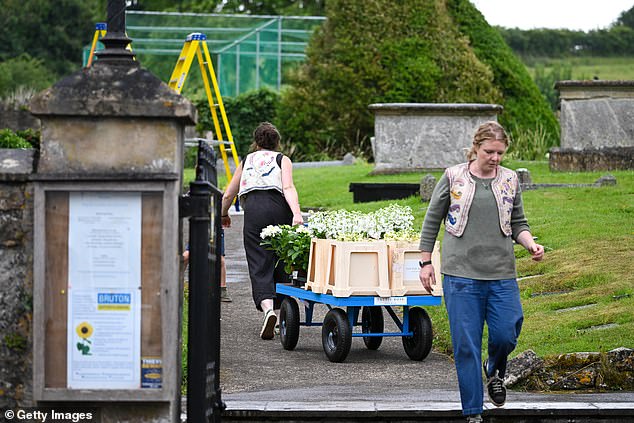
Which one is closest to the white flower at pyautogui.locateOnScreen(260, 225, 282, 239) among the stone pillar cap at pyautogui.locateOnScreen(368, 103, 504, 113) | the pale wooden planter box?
the pale wooden planter box

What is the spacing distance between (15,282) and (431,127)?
51.3 feet

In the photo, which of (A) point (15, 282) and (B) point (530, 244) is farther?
(B) point (530, 244)

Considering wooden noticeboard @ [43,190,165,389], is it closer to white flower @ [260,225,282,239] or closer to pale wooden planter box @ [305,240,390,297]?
pale wooden planter box @ [305,240,390,297]

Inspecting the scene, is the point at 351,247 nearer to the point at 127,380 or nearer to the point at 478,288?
the point at 478,288

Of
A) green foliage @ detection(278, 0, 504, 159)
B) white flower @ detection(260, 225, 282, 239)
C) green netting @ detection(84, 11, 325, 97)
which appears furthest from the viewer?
green netting @ detection(84, 11, 325, 97)

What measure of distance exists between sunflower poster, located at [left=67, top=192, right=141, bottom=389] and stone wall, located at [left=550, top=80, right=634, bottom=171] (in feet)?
48.9

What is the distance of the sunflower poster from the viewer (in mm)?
5238

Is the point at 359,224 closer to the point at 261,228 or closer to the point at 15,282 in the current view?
the point at 261,228

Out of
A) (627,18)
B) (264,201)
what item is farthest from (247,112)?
(627,18)

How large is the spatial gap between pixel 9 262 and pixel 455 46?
80.4 feet

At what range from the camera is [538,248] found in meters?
6.66

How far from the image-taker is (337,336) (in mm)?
8734

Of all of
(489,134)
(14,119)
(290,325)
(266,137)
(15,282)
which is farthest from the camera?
(14,119)

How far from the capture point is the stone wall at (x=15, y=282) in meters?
5.36
